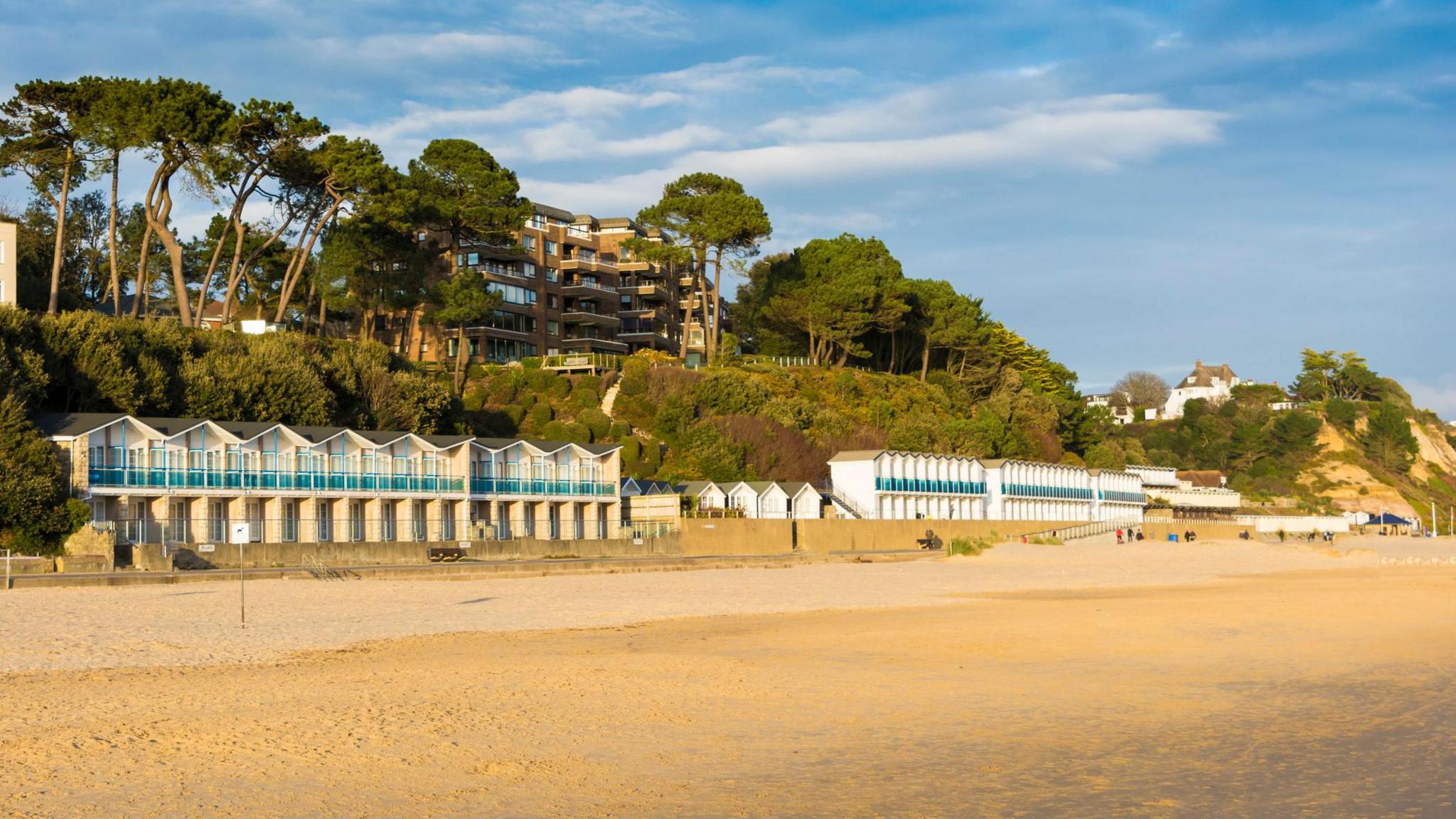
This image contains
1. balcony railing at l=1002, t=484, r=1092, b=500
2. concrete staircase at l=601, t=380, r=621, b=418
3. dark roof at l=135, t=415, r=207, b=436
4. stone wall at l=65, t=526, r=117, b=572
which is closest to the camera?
stone wall at l=65, t=526, r=117, b=572

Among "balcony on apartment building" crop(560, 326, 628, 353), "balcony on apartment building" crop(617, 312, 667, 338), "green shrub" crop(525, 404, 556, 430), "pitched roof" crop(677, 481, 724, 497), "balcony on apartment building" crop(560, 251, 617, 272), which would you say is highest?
"balcony on apartment building" crop(560, 251, 617, 272)

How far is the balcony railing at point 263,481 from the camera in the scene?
45500 millimetres

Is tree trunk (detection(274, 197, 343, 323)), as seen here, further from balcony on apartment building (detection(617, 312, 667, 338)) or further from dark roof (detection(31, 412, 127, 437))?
balcony on apartment building (detection(617, 312, 667, 338))

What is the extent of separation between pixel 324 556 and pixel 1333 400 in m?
137

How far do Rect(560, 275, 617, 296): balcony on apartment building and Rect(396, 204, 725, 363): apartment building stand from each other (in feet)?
0.28

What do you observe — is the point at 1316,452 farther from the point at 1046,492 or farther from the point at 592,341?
the point at 592,341

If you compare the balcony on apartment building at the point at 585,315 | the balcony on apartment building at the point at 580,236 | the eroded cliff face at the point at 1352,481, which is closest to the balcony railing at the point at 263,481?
the balcony on apartment building at the point at 585,315

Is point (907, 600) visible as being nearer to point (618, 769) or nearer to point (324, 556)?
point (324, 556)

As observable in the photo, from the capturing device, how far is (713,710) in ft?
50.4

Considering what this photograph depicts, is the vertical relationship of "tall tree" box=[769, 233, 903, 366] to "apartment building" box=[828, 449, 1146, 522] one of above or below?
above

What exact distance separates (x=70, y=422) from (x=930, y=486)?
48.0 m

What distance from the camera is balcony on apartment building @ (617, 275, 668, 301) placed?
11906 centimetres

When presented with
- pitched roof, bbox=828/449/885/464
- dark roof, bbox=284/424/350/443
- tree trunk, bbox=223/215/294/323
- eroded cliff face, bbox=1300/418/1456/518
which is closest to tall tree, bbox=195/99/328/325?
tree trunk, bbox=223/215/294/323

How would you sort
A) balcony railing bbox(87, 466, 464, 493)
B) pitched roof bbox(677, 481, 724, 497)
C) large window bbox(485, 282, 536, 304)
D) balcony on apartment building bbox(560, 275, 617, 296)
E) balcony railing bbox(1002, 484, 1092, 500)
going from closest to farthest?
balcony railing bbox(87, 466, 464, 493)
pitched roof bbox(677, 481, 724, 497)
balcony railing bbox(1002, 484, 1092, 500)
large window bbox(485, 282, 536, 304)
balcony on apartment building bbox(560, 275, 617, 296)
